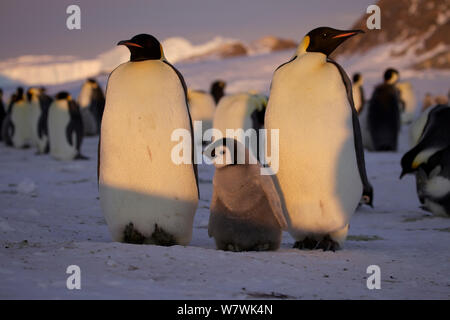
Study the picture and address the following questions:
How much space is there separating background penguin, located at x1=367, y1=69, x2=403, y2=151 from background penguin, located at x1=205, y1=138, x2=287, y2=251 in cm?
1031

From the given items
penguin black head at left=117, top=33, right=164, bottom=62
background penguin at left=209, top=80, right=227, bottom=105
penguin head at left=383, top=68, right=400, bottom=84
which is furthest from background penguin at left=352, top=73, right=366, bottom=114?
penguin black head at left=117, top=33, right=164, bottom=62

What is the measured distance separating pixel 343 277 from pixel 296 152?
124cm

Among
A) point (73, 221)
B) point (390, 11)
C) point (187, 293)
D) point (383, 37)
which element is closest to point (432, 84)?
point (383, 37)

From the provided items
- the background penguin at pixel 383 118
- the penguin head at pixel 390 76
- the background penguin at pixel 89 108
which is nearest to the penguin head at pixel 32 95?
the background penguin at pixel 89 108

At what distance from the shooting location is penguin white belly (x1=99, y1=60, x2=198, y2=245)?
4723 millimetres

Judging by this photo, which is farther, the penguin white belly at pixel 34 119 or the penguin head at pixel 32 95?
the penguin head at pixel 32 95

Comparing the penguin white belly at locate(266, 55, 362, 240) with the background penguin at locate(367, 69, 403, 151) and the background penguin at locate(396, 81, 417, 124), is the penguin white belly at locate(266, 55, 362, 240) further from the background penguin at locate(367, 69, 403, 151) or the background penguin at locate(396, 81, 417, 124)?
the background penguin at locate(396, 81, 417, 124)

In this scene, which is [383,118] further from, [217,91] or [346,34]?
[346,34]

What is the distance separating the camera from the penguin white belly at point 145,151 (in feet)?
15.5

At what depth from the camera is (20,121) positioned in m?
17.4

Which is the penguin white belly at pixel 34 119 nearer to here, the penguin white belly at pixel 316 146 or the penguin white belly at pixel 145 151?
the penguin white belly at pixel 145 151

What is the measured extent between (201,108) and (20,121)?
464 centimetres

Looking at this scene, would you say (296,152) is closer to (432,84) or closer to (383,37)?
(432,84)
